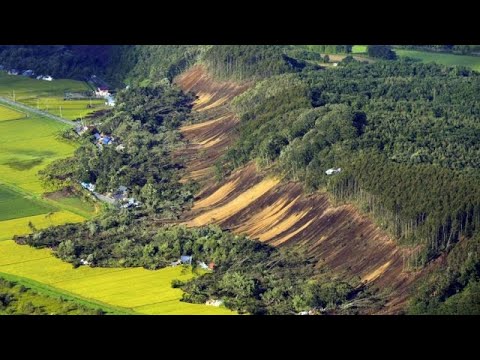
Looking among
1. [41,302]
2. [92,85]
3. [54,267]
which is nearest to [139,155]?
[54,267]

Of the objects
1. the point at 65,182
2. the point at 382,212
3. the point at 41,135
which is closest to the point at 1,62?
the point at 41,135

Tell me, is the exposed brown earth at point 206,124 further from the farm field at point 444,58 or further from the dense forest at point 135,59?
the farm field at point 444,58

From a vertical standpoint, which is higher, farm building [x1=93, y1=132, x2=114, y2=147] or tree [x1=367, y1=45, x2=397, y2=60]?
tree [x1=367, y1=45, x2=397, y2=60]

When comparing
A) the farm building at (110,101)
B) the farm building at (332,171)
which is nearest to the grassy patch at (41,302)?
the farm building at (332,171)

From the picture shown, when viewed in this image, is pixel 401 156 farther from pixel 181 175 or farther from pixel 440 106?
pixel 440 106

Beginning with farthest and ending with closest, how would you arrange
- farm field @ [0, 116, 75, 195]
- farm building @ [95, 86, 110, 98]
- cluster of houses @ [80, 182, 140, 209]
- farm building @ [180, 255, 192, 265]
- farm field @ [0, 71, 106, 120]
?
farm building @ [95, 86, 110, 98] → farm field @ [0, 71, 106, 120] → farm field @ [0, 116, 75, 195] → cluster of houses @ [80, 182, 140, 209] → farm building @ [180, 255, 192, 265]

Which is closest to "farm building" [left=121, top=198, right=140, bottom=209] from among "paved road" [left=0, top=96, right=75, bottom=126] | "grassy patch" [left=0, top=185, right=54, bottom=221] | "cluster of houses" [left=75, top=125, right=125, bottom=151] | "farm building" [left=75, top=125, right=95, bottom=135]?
"grassy patch" [left=0, top=185, right=54, bottom=221]

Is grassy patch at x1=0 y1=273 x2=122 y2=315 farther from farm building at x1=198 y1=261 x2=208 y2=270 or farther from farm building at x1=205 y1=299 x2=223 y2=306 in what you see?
farm building at x1=198 y1=261 x2=208 y2=270
